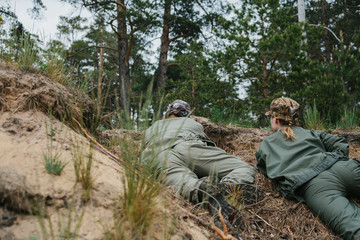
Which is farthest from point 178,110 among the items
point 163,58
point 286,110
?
point 163,58

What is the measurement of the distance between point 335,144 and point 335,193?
0.63m

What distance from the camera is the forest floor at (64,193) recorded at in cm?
136

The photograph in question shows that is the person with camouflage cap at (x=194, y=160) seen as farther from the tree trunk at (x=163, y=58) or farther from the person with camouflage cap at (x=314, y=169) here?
the tree trunk at (x=163, y=58)

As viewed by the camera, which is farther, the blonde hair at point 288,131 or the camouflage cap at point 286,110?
the camouflage cap at point 286,110

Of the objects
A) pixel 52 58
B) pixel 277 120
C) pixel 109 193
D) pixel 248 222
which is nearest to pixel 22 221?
pixel 109 193

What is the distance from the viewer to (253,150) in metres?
4.75

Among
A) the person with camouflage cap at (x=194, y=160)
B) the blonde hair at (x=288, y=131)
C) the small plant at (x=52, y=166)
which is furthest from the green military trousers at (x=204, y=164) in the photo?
the small plant at (x=52, y=166)

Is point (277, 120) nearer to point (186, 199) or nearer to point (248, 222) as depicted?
point (248, 222)

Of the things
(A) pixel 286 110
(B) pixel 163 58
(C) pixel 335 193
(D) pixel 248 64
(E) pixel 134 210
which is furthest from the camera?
(B) pixel 163 58

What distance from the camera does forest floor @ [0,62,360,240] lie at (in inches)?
53.5

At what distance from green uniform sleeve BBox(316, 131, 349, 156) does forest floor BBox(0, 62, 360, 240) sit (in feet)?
2.33

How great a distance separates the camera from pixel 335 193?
8.00ft

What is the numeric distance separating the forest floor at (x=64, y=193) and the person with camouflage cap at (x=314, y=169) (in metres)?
0.18

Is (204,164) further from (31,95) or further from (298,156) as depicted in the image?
(31,95)
